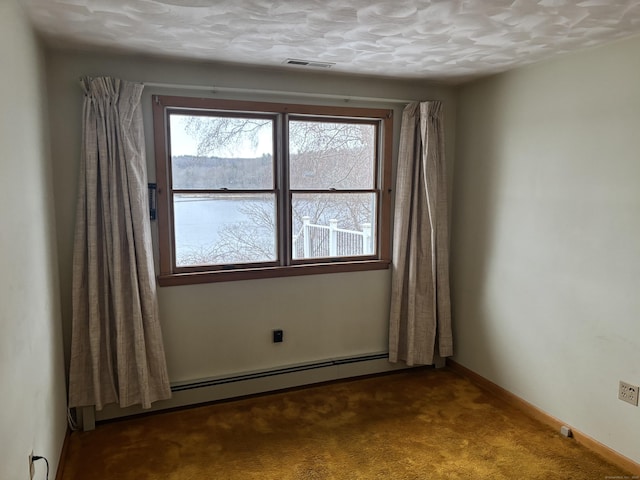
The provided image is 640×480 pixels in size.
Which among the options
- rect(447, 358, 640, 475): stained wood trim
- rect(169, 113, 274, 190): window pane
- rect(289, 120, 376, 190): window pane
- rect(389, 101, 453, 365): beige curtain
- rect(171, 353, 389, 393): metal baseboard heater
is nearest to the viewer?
rect(447, 358, 640, 475): stained wood trim

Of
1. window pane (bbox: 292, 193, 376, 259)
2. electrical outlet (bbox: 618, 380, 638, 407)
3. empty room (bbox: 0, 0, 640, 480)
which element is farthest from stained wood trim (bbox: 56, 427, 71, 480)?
electrical outlet (bbox: 618, 380, 638, 407)

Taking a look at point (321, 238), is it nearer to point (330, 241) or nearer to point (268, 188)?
point (330, 241)

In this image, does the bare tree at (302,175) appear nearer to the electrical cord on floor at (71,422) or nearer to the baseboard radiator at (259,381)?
the baseboard radiator at (259,381)

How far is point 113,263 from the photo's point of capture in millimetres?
2584

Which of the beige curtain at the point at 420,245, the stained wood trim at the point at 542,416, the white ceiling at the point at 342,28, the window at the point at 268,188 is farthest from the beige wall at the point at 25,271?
the stained wood trim at the point at 542,416

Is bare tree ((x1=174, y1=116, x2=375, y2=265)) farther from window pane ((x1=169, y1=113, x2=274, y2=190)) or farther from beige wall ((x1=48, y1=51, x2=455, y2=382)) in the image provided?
beige wall ((x1=48, y1=51, x2=455, y2=382))

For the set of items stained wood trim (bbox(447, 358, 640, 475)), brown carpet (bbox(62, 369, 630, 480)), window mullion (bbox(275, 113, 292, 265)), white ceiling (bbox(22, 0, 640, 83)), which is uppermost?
white ceiling (bbox(22, 0, 640, 83))

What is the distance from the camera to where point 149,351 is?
274 cm

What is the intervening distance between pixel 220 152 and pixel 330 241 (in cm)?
102

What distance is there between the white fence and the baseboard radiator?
0.82 metres

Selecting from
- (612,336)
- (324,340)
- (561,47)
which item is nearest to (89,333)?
(324,340)

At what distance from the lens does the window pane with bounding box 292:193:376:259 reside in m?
3.19

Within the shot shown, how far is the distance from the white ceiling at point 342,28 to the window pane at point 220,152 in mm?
415

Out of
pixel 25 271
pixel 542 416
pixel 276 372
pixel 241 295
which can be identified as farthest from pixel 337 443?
pixel 25 271
